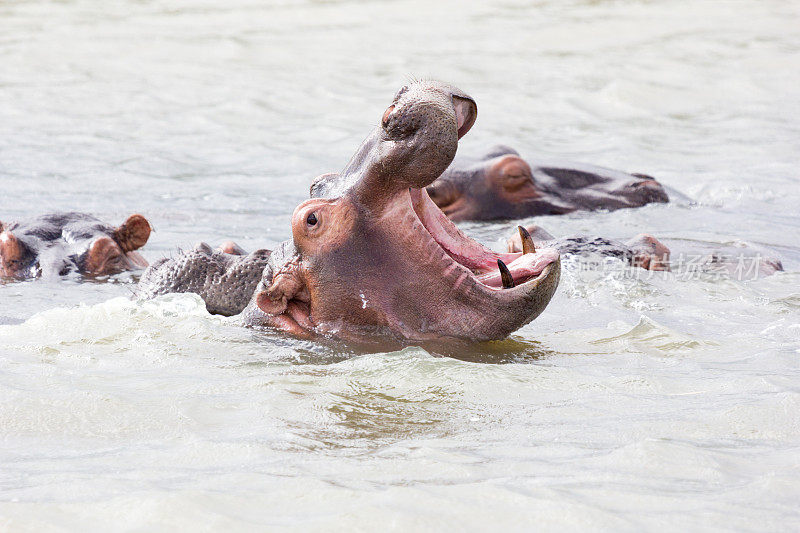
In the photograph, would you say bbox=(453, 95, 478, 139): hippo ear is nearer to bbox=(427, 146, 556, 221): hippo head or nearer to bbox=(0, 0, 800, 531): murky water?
bbox=(0, 0, 800, 531): murky water

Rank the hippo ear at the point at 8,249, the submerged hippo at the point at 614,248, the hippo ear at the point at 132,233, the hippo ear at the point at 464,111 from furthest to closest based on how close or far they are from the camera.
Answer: the hippo ear at the point at 132,233 → the hippo ear at the point at 8,249 → the submerged hippo at the point at 614,248 → the hippo ear at the point at 464,111

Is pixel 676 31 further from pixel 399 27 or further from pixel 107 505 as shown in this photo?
pixel 107 505

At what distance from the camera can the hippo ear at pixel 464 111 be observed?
12.3ft

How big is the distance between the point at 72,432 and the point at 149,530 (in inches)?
35.4

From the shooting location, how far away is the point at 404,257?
3.81 meters

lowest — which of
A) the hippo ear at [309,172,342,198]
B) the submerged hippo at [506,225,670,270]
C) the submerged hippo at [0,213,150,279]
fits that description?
the submerged hippo at [0,213,150,279]

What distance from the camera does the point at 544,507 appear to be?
2.59 m

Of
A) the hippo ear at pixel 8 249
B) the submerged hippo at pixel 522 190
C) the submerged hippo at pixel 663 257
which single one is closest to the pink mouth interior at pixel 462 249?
the submerged hippo at pixel 663 257

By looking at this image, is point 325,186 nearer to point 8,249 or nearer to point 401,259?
point 401,259

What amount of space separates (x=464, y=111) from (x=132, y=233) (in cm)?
285

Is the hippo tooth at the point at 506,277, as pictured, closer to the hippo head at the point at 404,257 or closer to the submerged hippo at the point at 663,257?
the hippo head at the point at 404,257

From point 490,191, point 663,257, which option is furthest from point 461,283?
point 490,191

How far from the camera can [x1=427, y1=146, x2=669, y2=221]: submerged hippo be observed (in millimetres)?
7758

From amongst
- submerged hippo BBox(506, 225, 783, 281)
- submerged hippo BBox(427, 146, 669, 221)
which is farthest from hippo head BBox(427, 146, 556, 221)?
submerged hippo BBox(506, 225, 783, 281)
